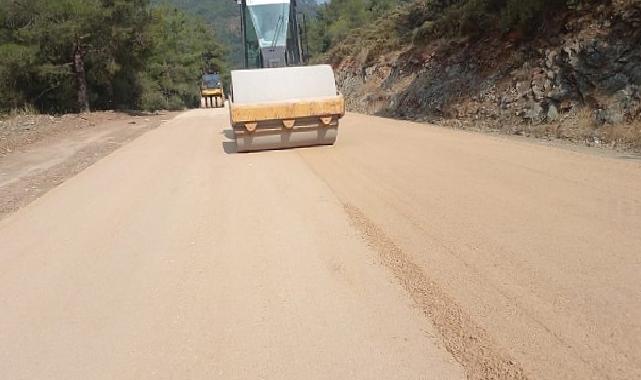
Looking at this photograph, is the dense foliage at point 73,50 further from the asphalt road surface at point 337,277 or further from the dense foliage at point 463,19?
the asphalt road surface at point 337,277

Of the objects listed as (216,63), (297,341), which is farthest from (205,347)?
(216,63)

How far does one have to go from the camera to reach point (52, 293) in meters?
4.50

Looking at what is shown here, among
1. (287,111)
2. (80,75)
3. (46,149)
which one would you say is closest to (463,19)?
(287,111)

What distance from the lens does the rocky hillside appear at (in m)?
11.8

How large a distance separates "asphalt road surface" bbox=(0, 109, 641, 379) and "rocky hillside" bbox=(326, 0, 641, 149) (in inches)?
179

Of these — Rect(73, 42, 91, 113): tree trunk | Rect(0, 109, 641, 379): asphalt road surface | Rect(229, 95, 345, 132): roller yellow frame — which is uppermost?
Rect(73, 42, 91, 113): tree trunk

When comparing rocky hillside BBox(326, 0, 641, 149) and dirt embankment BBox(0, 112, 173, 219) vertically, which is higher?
rocky hillside BBox(326, 0, 641, 149)

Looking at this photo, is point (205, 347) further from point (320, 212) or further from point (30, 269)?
point (320, 212)

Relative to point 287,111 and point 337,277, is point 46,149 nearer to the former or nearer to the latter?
point 287,111

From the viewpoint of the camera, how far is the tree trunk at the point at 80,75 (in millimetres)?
29266

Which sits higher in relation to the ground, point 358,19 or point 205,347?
point 358,19

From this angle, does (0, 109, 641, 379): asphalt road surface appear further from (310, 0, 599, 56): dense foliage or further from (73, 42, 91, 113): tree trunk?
→ (73, 42, 91, 113): tree trunk

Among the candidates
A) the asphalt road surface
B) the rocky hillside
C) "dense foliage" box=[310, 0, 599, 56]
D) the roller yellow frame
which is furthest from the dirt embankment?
"dense foliage" box=[310, 0, 599, 56]

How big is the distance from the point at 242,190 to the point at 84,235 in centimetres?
234
